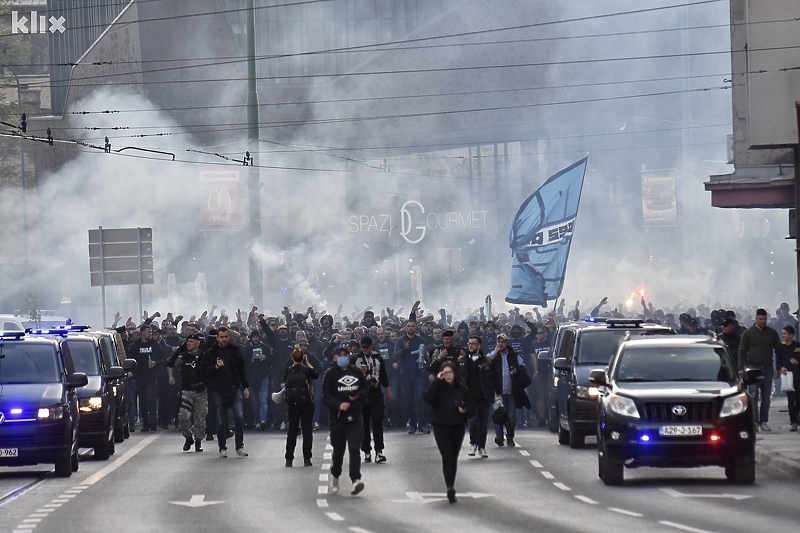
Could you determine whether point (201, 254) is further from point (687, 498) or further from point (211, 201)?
point (687, 498)

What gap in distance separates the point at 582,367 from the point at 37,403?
737cm

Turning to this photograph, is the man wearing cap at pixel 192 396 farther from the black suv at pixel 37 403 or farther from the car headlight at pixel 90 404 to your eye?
the black suv at pixel 37 403

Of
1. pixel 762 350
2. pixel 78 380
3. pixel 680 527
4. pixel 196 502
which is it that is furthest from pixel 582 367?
pixel 680 527

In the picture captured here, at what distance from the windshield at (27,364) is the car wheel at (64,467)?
1.04 metres

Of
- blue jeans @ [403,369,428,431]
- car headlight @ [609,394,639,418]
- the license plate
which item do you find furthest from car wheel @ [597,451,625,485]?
blue jeans @ [403,369,428,431]

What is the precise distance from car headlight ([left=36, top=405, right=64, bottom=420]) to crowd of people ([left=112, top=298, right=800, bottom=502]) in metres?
2.51

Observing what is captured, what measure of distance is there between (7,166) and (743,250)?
3694cm

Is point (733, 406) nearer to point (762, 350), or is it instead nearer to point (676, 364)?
point (676, 364)

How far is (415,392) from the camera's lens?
24797mm

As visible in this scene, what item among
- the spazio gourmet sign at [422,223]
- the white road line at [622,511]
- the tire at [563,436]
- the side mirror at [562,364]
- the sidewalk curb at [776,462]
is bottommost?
the tire at [563,436]

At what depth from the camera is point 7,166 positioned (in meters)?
79.4

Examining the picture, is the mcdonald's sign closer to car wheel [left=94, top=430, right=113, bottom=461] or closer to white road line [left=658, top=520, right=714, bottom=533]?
car wheel [left=94, top=430, right=113, bottom=461]

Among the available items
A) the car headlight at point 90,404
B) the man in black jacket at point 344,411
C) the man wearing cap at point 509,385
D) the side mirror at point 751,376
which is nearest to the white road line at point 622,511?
the man in black jacket at point 344,411

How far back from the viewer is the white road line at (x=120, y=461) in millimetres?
17656
